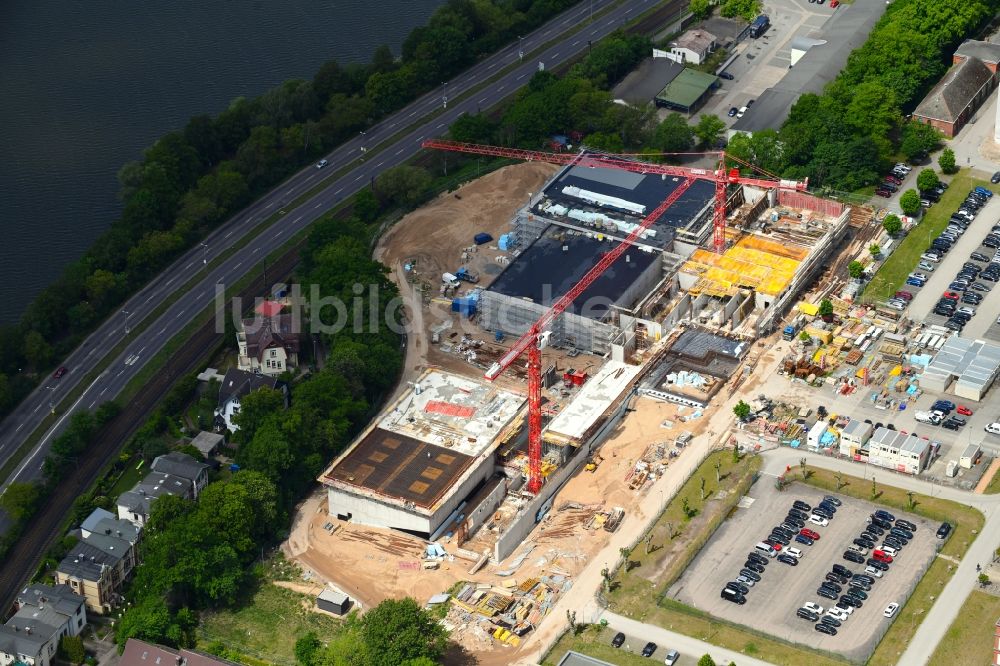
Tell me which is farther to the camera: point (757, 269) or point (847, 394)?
point (757, 269)

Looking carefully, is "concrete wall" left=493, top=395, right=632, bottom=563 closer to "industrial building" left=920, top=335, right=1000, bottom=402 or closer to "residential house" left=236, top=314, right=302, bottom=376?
"industrial building" left=920, top=335, right=1000, bottom=402

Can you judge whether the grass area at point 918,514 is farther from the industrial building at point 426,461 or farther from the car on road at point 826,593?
the industrial building at point 426,461

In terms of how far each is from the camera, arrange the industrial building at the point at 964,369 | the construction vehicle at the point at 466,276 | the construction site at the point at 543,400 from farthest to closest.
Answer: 1. the construction vehicle at the point at 466,276
2. the industrial building at the point at 964,369
3. the construction site at the point at 543,400

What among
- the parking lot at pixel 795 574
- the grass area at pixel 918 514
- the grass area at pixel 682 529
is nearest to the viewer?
the grass area at pixel 918 514

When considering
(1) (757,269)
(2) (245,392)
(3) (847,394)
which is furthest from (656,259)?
(2) (245,392)

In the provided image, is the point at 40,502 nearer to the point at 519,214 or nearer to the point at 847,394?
the point at 519,214

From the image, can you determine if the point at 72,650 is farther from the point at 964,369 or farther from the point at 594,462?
the point at 964,369

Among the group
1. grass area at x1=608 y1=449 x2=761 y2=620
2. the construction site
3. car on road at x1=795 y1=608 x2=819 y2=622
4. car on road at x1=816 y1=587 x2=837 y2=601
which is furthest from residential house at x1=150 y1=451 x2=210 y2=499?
car on road at x1=816 y1=587 x2=837 y2=601

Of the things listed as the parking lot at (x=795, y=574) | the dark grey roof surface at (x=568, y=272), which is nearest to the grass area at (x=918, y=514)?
the parking lot at (x=795, y=574)
